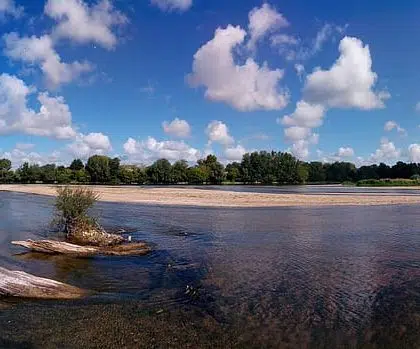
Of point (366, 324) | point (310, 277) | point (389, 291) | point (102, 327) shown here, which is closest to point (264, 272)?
point (310, 277)

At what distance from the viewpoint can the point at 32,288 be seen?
14.6 m

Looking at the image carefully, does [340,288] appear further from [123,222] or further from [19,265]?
[123,222]

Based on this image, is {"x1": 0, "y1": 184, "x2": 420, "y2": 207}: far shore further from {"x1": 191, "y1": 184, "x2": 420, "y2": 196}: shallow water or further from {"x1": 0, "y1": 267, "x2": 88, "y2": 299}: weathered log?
{"x1": 0, "y1": 267, "x2": 88, "y2": 299}: weathered log

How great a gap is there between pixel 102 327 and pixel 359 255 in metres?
16.5

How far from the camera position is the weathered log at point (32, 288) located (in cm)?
1433

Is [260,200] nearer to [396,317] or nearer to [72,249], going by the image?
[72,249]

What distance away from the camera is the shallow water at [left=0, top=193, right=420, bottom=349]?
11.4 metres

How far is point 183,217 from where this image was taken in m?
44.4

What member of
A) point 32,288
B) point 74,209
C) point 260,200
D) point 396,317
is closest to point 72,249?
point 74,209

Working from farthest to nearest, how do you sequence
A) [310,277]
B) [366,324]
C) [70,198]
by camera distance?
[70,198], [310,277], [366,324]

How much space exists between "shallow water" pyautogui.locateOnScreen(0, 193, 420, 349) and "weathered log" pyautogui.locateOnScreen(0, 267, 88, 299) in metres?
0.63

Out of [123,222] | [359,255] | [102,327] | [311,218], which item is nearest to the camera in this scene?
[102,327]

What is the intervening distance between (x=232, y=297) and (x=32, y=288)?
6837mm

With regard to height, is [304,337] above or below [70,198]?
below
